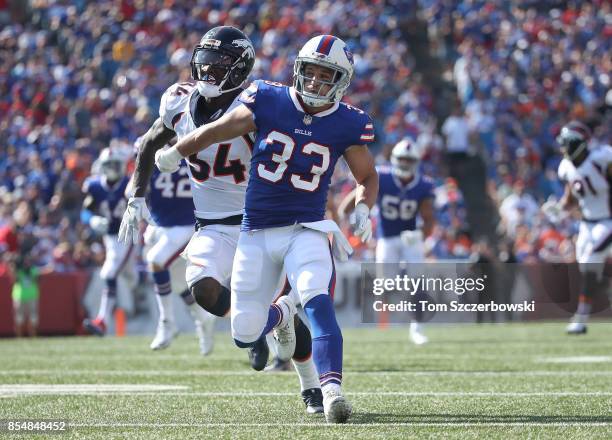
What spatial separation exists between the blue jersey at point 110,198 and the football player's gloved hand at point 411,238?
9.27 ft

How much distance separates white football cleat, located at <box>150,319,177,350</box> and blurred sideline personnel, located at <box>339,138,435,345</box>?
2.96 meters

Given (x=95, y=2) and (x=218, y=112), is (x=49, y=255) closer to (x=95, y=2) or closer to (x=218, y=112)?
(x=95, y=2)

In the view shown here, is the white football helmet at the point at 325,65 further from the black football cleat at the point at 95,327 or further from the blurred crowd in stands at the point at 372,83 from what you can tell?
the blurred crowd in stands at the point at 372,83

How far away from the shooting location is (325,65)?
550cm

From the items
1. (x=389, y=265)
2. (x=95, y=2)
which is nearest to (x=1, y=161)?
(x=95, y=2)

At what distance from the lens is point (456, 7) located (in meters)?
21.5

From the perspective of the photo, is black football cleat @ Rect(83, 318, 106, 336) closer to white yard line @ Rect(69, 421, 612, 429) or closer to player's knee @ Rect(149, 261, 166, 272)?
player's knee @ Rect(149, 261, 166, 272)

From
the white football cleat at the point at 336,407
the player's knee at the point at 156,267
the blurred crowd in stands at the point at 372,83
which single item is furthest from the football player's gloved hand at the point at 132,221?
the blurred crowd in stands at the point at 372,83

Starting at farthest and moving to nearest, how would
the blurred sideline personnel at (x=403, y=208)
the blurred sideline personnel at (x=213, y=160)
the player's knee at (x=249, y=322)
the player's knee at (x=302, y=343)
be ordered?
the blurred sideline personnel at (x=403, y=208), the blurred sideline personnel at (x=213, y=160), the player's knee at (x=302, y=343), the player's knee at (x=249, y=322)

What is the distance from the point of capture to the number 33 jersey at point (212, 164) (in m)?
6.55

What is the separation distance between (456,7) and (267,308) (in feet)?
54.3

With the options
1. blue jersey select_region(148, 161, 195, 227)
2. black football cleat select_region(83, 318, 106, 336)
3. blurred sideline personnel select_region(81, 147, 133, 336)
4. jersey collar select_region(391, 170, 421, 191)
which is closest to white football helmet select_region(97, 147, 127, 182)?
blurred sideline personnel select_region(81, 147, 133, 336)

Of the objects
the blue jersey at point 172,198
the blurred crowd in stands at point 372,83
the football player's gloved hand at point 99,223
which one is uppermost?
the blurred crowd in stands at point 372,83

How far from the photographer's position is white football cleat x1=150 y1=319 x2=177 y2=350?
9.74m
